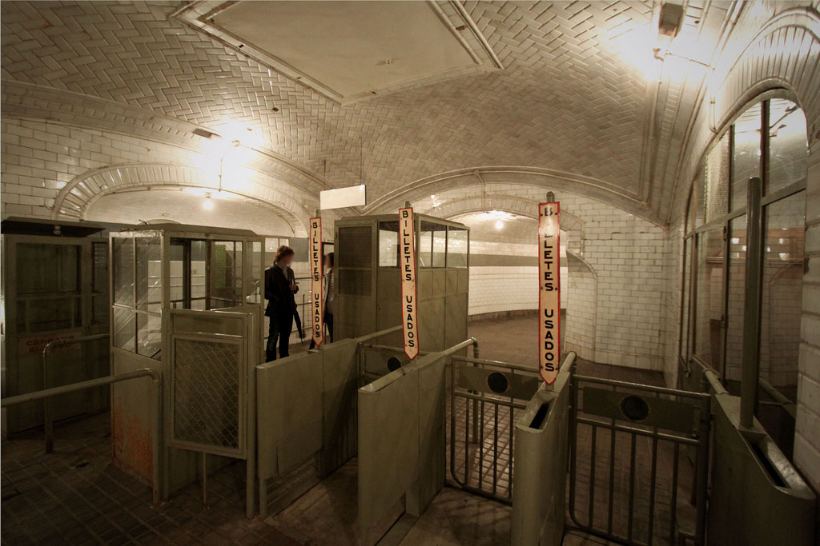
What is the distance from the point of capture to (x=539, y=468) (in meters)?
2.13

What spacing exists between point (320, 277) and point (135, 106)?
13.1 ft

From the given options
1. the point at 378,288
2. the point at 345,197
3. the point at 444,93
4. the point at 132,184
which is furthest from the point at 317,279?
the point at 132,184

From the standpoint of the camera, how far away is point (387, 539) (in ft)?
10.1

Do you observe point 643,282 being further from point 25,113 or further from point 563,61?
point 25,113

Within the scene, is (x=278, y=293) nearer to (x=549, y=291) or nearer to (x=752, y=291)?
(x=549, y=291)

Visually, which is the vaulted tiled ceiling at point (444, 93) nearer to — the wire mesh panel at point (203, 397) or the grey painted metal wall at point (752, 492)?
the grey painted metal wall at point (752, 492)

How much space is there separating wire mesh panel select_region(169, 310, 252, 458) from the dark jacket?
2275 mm

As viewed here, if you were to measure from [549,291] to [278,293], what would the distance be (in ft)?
14.4

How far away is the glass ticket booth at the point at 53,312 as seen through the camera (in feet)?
15.3

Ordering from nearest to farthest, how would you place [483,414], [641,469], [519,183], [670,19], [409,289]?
1. [670,19]
2. [409,289]
3. [483,414]
4. [641,469]
5. [519,183]

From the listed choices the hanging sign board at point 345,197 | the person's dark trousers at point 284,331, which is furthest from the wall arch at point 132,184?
the person's dark trousers at point 284,331

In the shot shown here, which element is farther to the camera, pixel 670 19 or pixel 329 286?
pixel 329 286

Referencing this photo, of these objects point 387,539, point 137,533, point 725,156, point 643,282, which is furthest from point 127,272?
point 643,282

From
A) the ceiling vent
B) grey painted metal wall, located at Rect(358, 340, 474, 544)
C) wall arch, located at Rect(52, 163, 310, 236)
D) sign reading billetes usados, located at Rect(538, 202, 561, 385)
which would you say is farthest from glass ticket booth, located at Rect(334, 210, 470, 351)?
the ceiling vent
